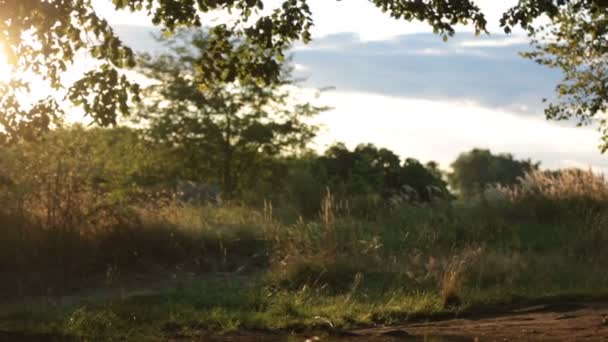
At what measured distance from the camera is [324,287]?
1191 cm

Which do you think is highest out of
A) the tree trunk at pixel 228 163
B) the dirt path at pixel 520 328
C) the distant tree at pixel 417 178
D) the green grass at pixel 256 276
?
the tree trunk at pixel 228 163

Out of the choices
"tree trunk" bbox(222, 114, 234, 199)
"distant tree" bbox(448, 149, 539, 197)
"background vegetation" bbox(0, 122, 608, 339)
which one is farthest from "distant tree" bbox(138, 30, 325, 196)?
"distant tree" bbox(448, 149, 539, 197)

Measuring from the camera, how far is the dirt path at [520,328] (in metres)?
8.85

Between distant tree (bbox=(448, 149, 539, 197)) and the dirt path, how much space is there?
5370cm

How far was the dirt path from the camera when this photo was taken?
8.85 m

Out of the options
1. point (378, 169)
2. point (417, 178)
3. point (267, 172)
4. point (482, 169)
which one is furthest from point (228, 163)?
point (482, 169)

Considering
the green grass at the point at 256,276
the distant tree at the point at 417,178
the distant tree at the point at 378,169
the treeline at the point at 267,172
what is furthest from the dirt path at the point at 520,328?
the distant tree at the point at 417,178

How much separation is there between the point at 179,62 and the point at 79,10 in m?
24.3

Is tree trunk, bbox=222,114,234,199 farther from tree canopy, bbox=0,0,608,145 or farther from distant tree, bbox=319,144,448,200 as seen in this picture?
tree canopy, bbox=0,0,608,145

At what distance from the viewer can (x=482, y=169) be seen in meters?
71.3

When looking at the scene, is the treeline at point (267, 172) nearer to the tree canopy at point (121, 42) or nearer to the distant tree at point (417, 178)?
the distant tree at point (417, 178)

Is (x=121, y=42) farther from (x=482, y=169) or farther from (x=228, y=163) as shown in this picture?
(x=482, y=169)

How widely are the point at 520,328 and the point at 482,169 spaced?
6323cm

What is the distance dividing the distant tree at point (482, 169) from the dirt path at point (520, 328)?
53700mm
